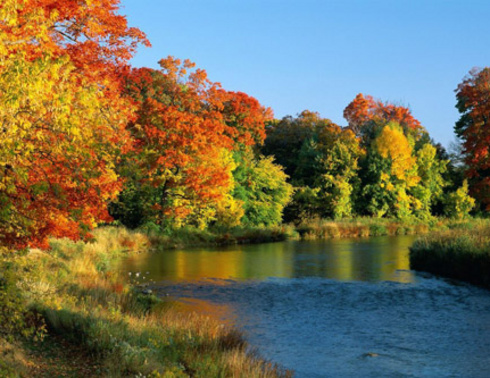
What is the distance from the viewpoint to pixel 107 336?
40.1 ft

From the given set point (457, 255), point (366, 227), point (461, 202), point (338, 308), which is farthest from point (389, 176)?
point (338, 308)

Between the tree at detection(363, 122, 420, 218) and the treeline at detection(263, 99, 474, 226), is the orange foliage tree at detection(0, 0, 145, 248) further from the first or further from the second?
the tree at detection(363, 122, 420, 218)

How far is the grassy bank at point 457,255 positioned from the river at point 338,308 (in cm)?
100

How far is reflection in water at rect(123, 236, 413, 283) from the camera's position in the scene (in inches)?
1104

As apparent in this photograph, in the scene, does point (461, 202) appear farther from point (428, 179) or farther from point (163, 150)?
point (163, 150)

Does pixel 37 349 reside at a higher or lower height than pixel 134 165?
lower

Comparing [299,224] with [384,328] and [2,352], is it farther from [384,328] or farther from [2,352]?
[2,352]

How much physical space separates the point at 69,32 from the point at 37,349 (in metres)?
12.6

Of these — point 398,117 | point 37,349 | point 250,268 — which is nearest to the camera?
point 37,349

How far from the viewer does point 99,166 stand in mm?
13750

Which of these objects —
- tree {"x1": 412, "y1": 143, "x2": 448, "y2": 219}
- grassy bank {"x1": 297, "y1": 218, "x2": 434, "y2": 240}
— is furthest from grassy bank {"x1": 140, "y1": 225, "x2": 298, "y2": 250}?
tree {"x1": 412, "y1": 143, "x2": 448, "y2": 219}

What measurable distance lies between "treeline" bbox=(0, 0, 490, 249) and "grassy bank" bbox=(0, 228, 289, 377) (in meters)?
1.84

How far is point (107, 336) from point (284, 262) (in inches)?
839

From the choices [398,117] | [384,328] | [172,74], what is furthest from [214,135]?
[398,117]
